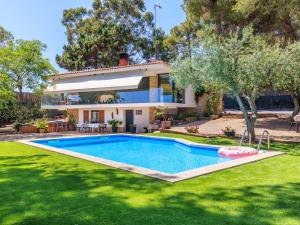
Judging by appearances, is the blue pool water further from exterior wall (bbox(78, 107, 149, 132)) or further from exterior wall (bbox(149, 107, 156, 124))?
exterior wall (bbox(149, 107, 156, 124))

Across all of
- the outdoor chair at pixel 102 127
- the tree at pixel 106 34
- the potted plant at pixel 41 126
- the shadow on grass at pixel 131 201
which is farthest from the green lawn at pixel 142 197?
the tree at pixel 106 34

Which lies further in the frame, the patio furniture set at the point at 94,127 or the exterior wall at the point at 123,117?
the patio furniture set at the point at 94,127

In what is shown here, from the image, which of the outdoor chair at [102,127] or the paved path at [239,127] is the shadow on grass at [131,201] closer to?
the paved path at [239,127]

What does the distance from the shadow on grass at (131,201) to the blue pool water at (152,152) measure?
6198 millimetres

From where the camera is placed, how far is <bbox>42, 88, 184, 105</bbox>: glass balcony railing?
3375 cm

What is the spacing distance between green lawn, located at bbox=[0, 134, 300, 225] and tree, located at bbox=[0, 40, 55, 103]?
81.2ft

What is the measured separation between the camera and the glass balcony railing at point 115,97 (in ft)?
111

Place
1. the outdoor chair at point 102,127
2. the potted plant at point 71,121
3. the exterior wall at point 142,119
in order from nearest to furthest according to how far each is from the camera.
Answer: the exterior wall at point 142,119 → the outdoor chair at point 102,127 → the potted plant at point 71,121

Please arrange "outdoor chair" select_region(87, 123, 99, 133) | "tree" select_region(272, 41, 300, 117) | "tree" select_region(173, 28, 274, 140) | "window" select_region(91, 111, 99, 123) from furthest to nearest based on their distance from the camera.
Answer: "window" select_region(91, 111, 99, 123) < "outdoor chair" select_region(87, 123, 99, 133) < "tree" select_region(272, 41, 300, 117) < "tree" select_region(173, 28, 274, 140)

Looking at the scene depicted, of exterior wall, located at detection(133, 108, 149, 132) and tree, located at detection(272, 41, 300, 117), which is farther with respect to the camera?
exterior wall, located at detection(133, 108, 149, 132)

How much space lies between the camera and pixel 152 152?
2234 cm

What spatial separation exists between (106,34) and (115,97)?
884 inches

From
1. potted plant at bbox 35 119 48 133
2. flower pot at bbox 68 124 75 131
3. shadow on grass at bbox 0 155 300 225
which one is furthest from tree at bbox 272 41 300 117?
flower pot at bbox 68 124 75 131

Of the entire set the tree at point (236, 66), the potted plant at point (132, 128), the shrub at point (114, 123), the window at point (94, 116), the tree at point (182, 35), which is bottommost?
the potted plant at point (132, 128)
